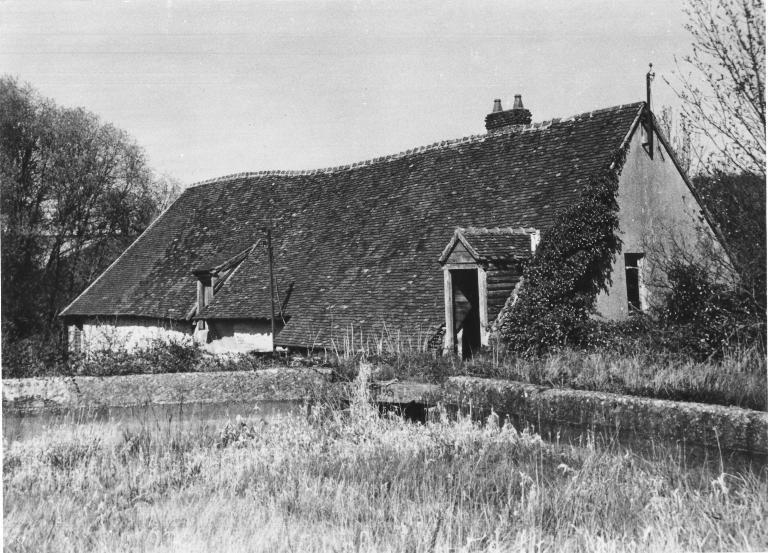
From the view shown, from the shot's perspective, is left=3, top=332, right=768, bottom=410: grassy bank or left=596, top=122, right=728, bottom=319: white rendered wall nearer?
left=3, top=332, right=768, bottom=410: grassy bank

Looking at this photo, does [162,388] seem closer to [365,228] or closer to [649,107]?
[365,228]

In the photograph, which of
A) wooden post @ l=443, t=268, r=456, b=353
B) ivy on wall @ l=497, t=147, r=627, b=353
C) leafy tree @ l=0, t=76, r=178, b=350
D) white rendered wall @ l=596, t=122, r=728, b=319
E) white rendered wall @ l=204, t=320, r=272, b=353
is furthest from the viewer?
leafy tree @ l=0, t=76, r=178, b=350

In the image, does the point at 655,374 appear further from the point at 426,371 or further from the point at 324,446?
the point at 324,446

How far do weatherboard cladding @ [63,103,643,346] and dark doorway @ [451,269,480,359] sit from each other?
0.46m

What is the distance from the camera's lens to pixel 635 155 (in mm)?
14961

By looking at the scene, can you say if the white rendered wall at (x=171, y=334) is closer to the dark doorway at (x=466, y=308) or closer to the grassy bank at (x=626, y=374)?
the dark doorway at (x=466, y=308)

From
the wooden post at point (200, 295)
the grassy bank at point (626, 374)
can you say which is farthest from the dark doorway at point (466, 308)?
the wooden post at point (200, 295)

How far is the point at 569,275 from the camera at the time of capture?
13.5 m

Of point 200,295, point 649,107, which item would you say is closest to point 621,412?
point 649,107

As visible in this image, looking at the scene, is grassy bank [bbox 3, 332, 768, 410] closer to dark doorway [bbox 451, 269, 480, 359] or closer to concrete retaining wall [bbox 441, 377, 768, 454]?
concrete retaining wall [bbox 441, 377, 768, 454]

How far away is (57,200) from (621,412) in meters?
28.6

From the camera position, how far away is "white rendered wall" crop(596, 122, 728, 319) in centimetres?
1461

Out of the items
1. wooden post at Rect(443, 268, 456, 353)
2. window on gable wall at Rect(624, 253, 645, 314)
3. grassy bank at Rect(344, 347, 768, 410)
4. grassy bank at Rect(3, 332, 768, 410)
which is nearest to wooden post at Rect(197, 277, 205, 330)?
wooden post at Rect(443, 268, 456, 353)

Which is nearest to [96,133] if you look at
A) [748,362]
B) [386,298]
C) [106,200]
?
[106,200]
